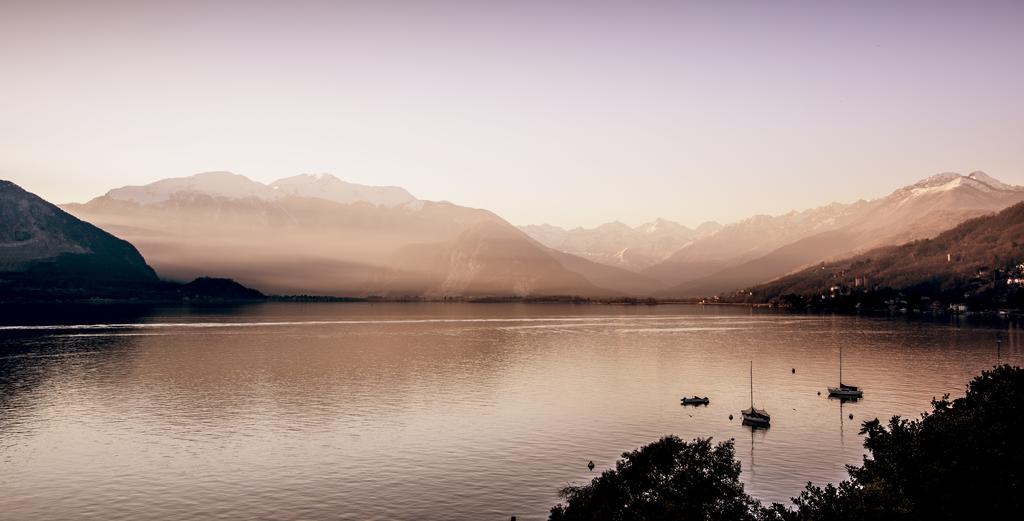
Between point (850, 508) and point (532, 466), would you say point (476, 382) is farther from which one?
point (850, 508)

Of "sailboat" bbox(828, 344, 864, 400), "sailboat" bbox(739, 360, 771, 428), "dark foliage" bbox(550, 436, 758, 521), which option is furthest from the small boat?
"dark foliage" bbox(550, 436, 758, 521)

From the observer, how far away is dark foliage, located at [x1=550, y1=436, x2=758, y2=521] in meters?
59.6

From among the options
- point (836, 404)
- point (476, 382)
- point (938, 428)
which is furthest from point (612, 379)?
point (938, 428)

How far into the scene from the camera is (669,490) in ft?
204

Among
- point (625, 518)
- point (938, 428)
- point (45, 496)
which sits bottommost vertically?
point (45, 496)

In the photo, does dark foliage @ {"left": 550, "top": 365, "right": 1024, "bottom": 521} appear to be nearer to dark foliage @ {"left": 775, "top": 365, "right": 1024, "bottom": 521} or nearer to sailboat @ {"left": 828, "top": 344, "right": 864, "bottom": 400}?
dark foliage @ {"left": 775, "top": 365, "right": 1024, "bottom": 521}

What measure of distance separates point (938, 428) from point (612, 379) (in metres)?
110

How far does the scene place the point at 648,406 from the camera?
14088 cm

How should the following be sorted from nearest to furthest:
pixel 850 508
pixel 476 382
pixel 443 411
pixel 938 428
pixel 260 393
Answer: pixel 850 508 → pixel 938 428 → pixel 443 411 → pixel 260 393 → pixel 476 382

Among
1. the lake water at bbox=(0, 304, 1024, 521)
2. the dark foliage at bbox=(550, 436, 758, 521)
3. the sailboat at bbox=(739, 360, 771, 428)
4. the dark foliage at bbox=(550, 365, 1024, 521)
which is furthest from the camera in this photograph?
the sailboat at bbox=(739, 360, 771, 428)

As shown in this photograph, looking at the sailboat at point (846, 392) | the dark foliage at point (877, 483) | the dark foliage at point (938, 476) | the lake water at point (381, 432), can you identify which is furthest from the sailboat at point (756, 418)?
the dark foliage at point (877, 483)

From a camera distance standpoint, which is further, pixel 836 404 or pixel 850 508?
pixel 836 404

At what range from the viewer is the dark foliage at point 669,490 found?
195 feet

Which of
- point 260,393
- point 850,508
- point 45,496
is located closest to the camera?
point 850,508
